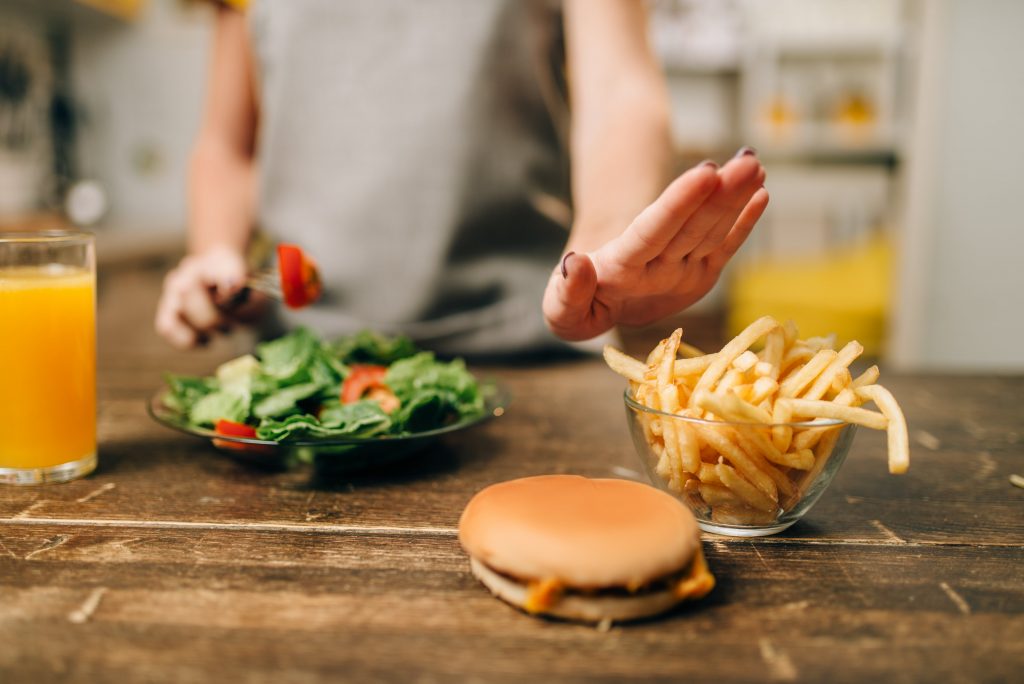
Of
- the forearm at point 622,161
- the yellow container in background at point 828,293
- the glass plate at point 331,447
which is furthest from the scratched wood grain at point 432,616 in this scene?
the yellow container in background at point 828,293

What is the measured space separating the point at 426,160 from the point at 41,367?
879mm

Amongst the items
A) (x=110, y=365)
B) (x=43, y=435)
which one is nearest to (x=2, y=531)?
(x=43, y=435)

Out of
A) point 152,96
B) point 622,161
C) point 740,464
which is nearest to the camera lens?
point 740,464

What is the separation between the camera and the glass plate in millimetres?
830

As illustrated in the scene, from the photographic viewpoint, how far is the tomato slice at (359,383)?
0.94m

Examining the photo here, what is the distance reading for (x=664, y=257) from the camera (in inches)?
32.9

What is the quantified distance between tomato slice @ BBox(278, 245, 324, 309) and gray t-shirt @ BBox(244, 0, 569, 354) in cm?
39

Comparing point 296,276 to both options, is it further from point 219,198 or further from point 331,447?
point 219,198

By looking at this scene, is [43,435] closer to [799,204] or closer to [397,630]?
[397,630]

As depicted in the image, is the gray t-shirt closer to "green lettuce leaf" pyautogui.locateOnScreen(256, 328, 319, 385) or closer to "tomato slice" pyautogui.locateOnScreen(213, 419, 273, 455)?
"green lettuce leaf" pyautogui.locateOnScreen(256, 328, 319, 385)

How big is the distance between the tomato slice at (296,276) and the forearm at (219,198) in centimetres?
64

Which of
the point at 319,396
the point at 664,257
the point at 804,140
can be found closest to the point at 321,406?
the point at 319,396

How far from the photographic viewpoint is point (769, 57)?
456 cm

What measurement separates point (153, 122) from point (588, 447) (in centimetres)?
396
